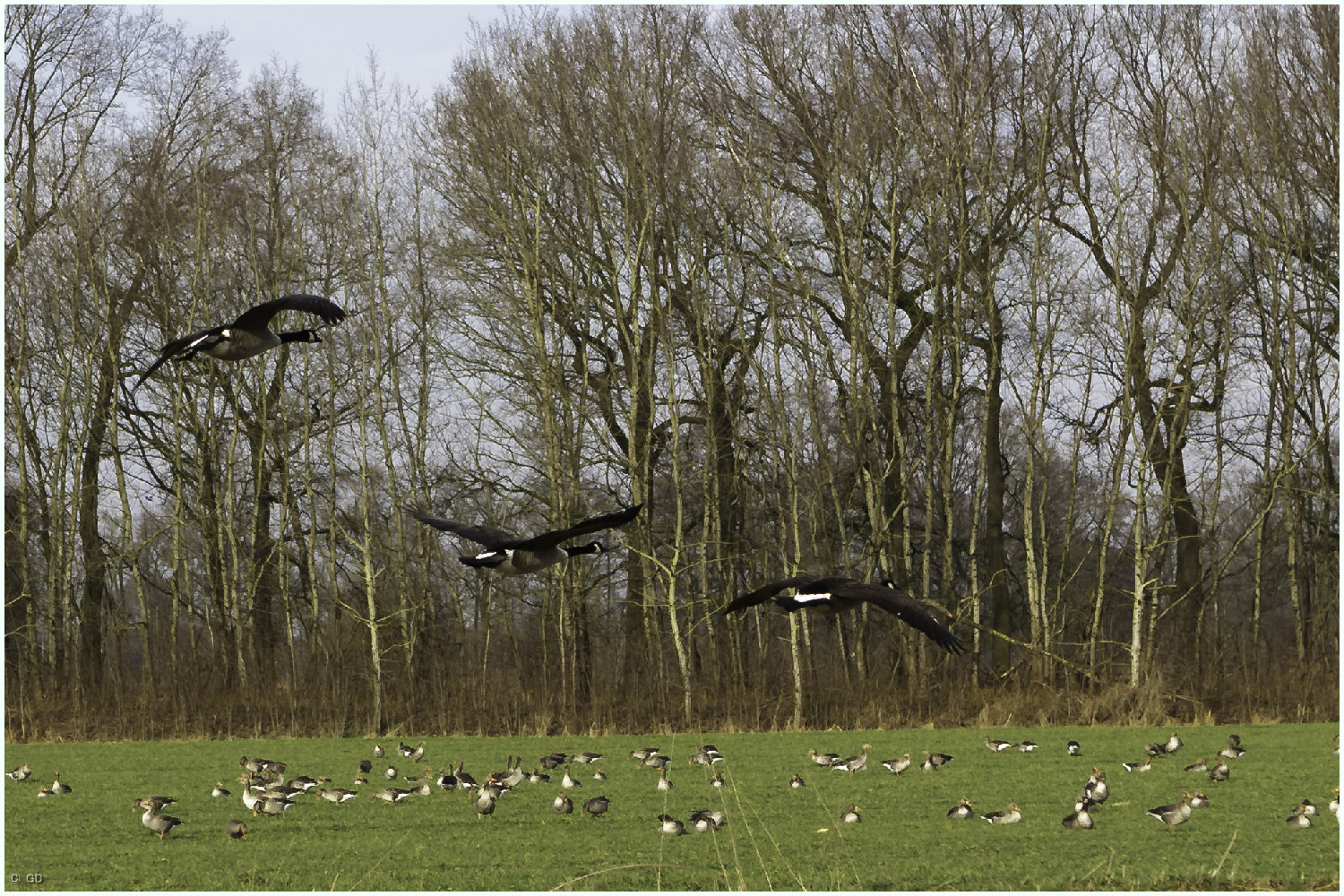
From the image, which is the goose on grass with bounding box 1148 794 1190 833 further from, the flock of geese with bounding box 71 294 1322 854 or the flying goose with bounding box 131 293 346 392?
the flying goose with bounding box 131 293 346 392

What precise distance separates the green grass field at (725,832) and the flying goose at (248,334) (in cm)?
318

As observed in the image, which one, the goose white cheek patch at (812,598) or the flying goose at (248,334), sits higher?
the flying goose at (248,334)

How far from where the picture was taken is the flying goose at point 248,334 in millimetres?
6891

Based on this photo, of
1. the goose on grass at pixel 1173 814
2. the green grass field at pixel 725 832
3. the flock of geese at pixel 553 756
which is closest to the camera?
the flock of geese at pixel 553 756

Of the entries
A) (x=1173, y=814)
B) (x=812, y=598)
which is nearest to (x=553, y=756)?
(x=1173, y=814)

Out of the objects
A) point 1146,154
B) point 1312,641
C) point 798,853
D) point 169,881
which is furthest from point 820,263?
point 169,881

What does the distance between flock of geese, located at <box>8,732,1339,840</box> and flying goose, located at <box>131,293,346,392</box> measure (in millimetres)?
5482

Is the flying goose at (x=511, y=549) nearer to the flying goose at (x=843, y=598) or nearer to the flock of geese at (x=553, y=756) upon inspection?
the flock of geese at (x=553, y=756)

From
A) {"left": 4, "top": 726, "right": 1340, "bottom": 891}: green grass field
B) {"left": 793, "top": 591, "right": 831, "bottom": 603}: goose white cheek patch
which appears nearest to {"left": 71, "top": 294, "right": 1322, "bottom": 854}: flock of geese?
{"left": 793, "top": 591, "right": 831, "bottom": 603}: goose white cheek patch

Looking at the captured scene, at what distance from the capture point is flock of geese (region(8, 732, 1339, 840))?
468 inches

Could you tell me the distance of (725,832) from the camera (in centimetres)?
1193

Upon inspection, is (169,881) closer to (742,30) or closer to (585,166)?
(585,166)

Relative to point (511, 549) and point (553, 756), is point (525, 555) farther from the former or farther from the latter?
point (553, 756)

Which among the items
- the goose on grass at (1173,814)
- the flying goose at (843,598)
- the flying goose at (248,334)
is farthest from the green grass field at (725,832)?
the flying goose at (248,334)
